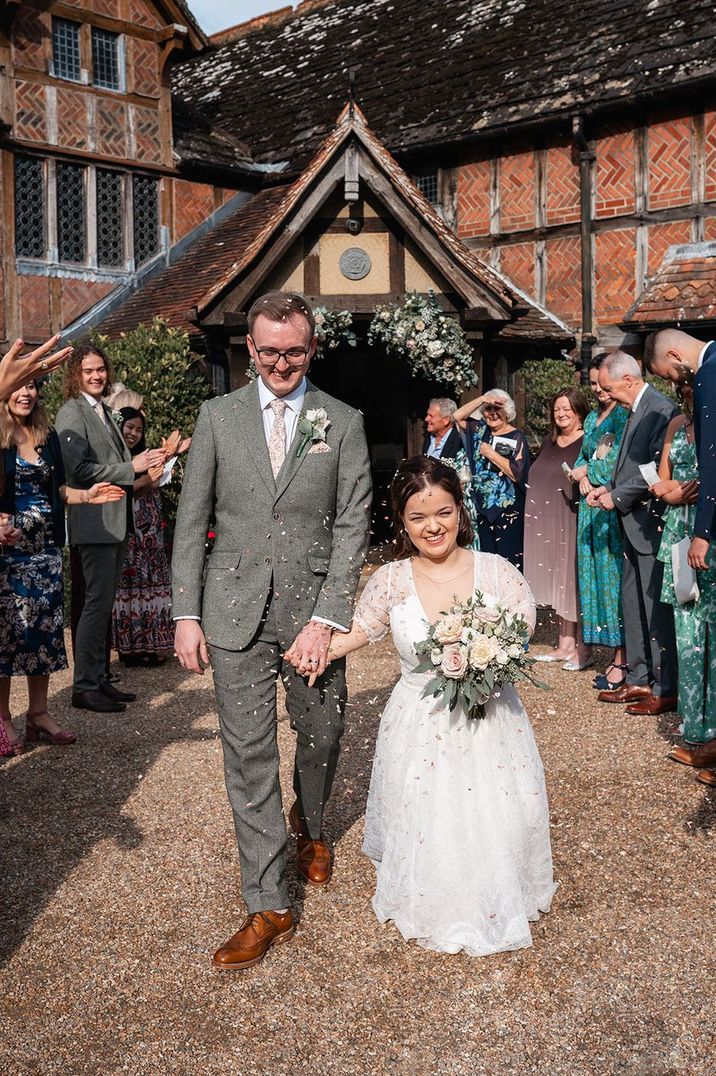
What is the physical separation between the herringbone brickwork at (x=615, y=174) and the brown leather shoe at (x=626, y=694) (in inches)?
405

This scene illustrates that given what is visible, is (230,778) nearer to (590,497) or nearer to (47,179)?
(590,497)

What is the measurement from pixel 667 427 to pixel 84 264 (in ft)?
39.9

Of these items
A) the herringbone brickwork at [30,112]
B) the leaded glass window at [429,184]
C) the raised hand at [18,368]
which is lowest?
the raised hand at [18,368]

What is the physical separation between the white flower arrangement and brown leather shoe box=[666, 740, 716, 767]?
7.08m

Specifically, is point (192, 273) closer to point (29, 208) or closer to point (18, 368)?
point (29, 208)

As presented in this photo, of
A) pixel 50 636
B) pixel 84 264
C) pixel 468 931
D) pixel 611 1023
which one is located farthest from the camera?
pixel 84 264

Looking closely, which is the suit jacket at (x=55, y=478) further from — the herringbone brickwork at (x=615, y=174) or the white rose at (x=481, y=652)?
the herringbone brickwork at (x=615, y=174)

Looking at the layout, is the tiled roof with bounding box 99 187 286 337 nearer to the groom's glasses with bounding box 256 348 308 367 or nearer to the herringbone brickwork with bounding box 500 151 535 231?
the herringbone brickwork with bounding box 500 151 535 231

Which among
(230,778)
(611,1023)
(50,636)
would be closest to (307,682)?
(230,778)

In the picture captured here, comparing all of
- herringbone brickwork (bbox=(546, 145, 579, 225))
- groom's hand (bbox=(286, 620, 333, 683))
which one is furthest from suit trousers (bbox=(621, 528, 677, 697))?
herringbone brickwork (bbox=(546, 145, 579, 225))

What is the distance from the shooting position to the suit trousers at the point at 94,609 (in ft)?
A: 22.9

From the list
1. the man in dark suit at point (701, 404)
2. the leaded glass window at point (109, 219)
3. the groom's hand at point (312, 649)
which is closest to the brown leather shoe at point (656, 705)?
the man in dark suit at point (701, 404)

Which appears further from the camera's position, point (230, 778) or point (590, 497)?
point (590, 497)

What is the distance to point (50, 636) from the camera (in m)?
6.14
